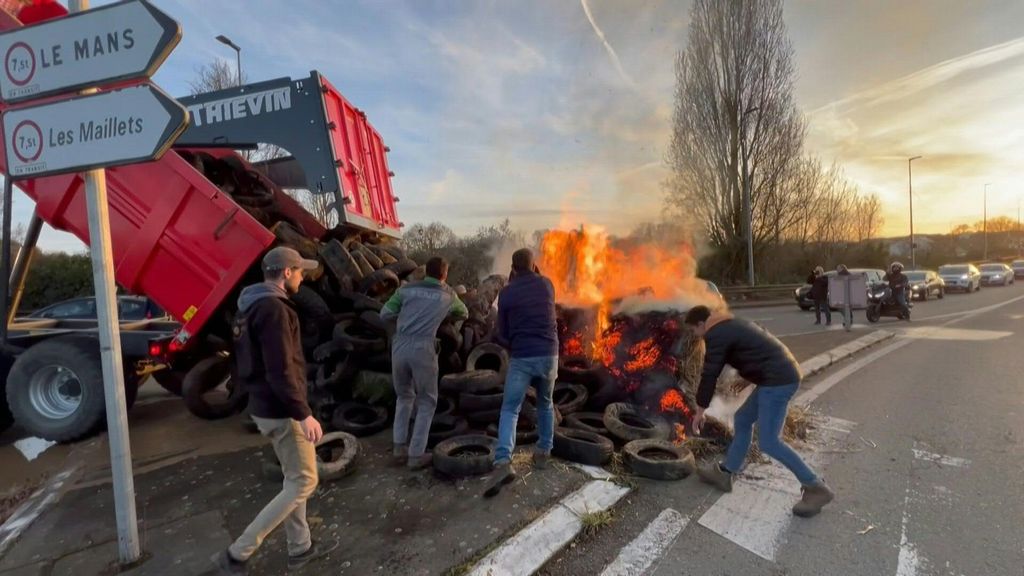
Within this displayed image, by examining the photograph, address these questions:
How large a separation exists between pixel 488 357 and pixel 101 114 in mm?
4272

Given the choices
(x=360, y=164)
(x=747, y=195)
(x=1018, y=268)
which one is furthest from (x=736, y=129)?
(x=1018, y=268)

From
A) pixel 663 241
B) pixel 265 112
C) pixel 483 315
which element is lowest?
pixel 483 315

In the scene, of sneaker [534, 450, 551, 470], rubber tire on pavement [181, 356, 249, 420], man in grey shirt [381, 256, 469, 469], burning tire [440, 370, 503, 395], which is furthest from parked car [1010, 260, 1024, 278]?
rubber tire on pavement [181, 356, 249, 420]

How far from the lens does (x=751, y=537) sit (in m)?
3.44

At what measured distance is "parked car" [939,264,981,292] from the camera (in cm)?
2875

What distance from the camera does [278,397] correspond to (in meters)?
2.96

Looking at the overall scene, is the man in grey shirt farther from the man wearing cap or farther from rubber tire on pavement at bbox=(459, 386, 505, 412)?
the man wearing cap

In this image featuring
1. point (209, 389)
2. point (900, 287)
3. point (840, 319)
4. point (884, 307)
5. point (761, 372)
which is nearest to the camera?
point (761, 372)

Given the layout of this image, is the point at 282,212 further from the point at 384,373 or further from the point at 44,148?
the point at 44,148

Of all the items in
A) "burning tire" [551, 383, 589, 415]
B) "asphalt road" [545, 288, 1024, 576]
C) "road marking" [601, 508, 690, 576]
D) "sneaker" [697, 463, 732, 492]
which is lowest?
"asphalt road" [545, 288, 1024, 576]

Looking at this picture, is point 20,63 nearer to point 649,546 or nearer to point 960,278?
point 649,546

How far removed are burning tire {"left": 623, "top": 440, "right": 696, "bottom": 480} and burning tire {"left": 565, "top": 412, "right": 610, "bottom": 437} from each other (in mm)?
491

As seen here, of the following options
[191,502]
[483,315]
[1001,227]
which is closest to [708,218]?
[483,315]

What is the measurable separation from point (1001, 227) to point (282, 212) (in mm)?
112743
